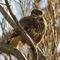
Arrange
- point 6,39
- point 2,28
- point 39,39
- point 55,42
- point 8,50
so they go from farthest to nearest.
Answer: point 2,28
point 55,42
point 39,39
point 6,39
point 8,50

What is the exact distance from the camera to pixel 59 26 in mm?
7824

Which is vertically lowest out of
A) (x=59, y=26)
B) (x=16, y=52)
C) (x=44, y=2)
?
(x=59, y=26)

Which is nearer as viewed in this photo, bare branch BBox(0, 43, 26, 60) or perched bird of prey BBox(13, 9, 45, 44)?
bare branch BBox(0, 43, 26, 60)

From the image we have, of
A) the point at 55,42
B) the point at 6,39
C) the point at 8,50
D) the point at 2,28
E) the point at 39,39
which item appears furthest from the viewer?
the point at 2,28

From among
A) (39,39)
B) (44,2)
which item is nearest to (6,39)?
(39,39)

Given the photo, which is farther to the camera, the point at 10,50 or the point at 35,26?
the point at 35,26

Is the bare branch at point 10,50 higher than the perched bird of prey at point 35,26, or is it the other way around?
the bare branch at point 10,50

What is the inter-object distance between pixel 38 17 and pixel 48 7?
69.2 inches

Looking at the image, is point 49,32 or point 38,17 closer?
point 38,17

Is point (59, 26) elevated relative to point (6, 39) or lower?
lower

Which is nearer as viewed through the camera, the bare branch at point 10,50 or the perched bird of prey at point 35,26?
the bare branch at point 10,50

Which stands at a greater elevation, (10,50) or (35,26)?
(10,50)

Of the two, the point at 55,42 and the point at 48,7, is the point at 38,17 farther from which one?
the point at 48,7

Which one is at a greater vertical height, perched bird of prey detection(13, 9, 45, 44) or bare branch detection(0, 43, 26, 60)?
bare branch detection(0, 43, 26, 60)
